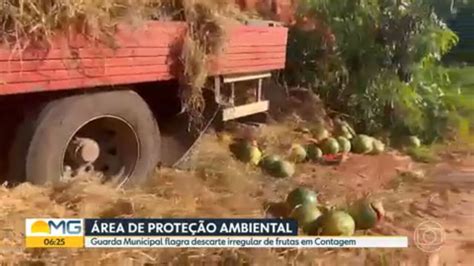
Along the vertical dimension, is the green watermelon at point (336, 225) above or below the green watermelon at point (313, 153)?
above

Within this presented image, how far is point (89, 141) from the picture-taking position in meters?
3.23

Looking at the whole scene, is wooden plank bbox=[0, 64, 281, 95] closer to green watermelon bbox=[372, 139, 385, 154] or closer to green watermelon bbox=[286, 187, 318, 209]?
green watermelon bbox=[286, 187, 318, 209]

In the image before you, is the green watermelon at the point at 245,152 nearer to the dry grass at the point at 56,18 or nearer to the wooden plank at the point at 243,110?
the wooden plank at the point at 243,110

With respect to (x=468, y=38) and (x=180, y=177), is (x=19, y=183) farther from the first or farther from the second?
(x=468, y=38)

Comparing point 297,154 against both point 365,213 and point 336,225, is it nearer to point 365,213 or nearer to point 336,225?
point 365,213

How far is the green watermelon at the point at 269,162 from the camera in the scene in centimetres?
436

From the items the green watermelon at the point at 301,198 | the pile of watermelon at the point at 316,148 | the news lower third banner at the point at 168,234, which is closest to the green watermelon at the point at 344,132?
the pile of watermelon at the point at 316,148

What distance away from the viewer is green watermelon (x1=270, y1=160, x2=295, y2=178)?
4301mm

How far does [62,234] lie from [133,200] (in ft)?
1.41

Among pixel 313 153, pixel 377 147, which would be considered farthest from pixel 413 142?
pixel 313 153

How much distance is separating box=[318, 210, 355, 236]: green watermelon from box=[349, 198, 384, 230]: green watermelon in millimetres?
125

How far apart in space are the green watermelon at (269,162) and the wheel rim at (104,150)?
115 centimetres

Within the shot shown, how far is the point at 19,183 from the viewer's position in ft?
9.57

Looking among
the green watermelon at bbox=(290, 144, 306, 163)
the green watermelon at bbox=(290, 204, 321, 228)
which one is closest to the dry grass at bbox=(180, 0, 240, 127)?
the green watermelon at bbox=(290, 204, 321, 228)
